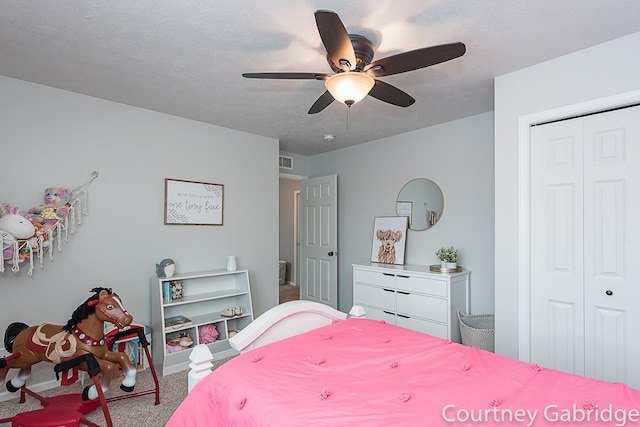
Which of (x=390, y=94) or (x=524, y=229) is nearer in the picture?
(x=390, y=94)

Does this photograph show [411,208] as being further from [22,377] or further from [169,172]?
[22,377]

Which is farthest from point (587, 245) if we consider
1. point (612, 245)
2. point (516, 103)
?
point (516, 103)

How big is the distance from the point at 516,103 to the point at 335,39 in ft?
5.54

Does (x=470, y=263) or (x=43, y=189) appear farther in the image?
(x=470, y=263)

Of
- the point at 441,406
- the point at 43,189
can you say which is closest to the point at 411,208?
the point at 441,406

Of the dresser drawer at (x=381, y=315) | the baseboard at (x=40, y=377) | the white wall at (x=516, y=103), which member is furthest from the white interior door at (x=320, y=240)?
the baseboard at (x=40, y=377)

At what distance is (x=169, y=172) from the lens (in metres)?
3.54

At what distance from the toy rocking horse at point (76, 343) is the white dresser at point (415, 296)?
2468 millimetres

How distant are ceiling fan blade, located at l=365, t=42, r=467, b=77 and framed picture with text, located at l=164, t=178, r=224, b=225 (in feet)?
8.18

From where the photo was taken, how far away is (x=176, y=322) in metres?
3.33

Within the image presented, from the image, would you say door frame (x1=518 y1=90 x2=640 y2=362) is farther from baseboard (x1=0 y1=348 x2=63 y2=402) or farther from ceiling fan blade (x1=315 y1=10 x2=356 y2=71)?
baseboard (x1=0 y1=348 x2=63 y2=402)

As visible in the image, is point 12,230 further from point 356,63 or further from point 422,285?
point 422,285

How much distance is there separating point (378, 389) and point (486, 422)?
39cm

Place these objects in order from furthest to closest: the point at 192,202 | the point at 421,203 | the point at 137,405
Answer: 1. the point at 421,203
2. the point at 192,202
3. the point at 137,405
